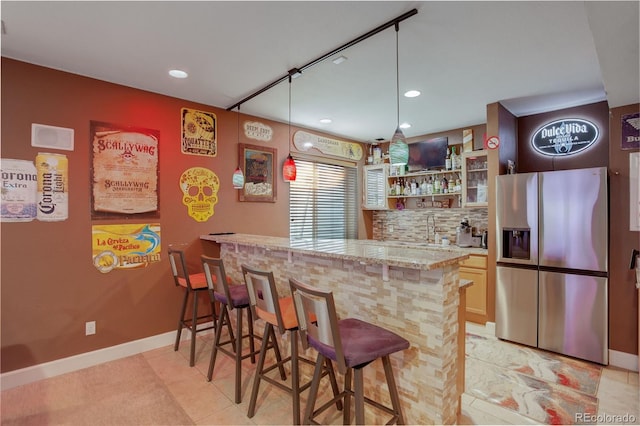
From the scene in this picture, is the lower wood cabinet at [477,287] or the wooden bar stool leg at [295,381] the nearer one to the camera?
the wooden bar stool leg at [295,381]

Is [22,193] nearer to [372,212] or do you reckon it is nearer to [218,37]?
[218,37]

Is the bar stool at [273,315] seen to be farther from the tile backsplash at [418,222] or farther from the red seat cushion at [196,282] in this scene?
the tile backsplash at [418,222]

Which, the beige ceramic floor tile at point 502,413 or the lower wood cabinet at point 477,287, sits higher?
the lower wood cabinet at point 477,287

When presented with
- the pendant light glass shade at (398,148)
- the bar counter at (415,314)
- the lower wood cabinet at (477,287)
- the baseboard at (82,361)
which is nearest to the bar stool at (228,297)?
the bar counter at (415,314)

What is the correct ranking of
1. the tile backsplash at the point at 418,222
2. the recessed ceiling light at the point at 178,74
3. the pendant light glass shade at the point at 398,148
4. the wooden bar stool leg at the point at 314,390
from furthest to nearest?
the tile backsplash at the point at 418,222, the recessed ceiling light at the point at 178,74, the pendant light glass shade at the point at 398,148, the wooden bar stool leg at the point at 314,390

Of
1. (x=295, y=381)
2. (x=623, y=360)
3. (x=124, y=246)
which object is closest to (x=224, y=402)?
(x=295, y=381)

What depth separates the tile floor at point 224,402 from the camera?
2.18 metres

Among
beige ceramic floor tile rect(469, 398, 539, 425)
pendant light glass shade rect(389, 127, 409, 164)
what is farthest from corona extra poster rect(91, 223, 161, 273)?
beige ceramic floor tile rect(469, 398, 539, 425)

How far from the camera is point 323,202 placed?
518 centimetres

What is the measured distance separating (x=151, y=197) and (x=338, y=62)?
2258 mm

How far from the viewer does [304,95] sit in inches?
135

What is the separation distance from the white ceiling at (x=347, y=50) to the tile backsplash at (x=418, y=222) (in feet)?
5.26

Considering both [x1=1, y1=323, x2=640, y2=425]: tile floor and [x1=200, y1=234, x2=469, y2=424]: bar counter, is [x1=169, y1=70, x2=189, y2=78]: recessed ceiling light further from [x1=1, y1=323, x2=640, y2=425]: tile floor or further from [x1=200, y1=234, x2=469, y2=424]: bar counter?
[x1=1, y1=323, x2=640, y2=425]: tile floor

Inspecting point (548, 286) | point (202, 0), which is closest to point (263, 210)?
point (202, 0)
